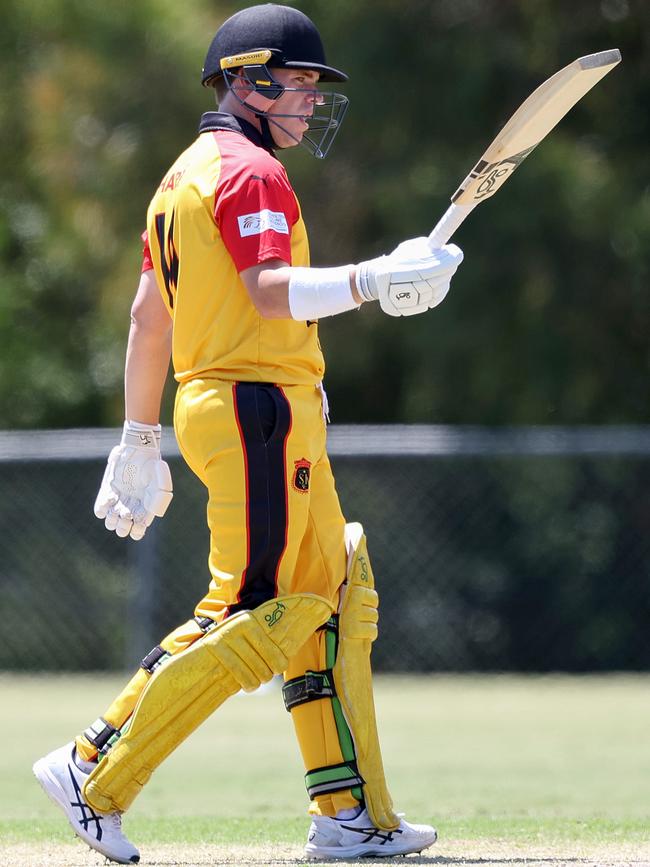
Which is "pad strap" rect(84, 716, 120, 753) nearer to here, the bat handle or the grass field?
the grass field

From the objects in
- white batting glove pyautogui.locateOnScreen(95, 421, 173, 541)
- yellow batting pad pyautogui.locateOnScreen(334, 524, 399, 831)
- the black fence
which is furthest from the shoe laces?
the black fence

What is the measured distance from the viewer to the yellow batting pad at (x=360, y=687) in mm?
4152

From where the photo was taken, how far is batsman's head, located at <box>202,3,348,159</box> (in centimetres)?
418

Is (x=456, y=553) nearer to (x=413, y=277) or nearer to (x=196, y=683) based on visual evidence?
(x=196, y=683)

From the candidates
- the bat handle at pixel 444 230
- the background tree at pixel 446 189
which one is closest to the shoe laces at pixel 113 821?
the bat handle at pixel 444 230

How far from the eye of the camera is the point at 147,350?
433cm

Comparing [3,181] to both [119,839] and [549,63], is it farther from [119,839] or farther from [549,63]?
[119,839]

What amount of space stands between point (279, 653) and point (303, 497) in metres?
0.41

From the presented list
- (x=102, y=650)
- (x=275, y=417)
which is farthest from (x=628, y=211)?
(x=275, y=417)

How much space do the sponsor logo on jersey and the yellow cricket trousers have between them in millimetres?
391

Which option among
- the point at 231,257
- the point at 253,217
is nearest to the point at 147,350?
the point at 231,257

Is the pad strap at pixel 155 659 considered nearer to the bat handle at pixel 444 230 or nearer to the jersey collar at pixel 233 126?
the bat handle at pixel 444 230

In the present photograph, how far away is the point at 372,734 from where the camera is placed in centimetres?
419

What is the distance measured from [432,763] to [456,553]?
4972 millimetres
